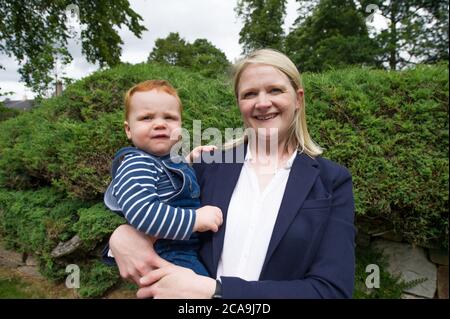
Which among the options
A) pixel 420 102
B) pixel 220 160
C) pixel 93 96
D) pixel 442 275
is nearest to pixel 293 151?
pixel 220 160

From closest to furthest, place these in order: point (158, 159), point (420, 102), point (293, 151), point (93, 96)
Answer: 1. point (158, 159)
2. point (293, 151)
3. point (420, 102)
4. point (93, 96)

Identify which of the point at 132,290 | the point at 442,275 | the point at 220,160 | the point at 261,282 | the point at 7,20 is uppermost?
the point at 7,20

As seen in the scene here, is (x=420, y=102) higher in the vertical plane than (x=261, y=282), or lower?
higher

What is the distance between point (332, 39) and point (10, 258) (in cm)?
1492

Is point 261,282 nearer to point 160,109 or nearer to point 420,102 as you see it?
point 160,109

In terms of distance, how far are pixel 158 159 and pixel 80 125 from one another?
2.45 metres

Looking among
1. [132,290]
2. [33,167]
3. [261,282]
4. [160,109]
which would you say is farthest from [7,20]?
[261,282]

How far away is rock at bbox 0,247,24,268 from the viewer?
4.66 meters

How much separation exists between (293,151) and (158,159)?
27.5 inches

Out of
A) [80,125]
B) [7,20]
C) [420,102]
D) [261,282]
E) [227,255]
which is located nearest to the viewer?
[261,282]

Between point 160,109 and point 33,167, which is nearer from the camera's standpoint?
point 160,109

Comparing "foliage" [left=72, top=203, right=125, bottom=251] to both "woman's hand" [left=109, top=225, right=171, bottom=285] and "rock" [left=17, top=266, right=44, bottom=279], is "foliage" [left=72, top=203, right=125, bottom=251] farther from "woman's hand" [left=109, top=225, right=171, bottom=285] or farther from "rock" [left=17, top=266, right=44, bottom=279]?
"woman's hand" [left=109, top=225, right=171, bottom=285]

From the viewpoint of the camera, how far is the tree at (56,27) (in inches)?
400

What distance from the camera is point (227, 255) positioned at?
147 centimetres
